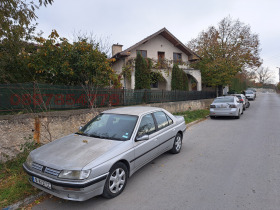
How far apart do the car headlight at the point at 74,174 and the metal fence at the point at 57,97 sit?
143 inches

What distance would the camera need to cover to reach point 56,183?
2654 mm

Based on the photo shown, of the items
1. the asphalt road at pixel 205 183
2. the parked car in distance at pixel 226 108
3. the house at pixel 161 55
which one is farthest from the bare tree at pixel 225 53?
the asphalt road at pixel 205 183

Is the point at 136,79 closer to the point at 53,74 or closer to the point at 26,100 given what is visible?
the point at 53,74

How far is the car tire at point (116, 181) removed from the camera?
9.67 feet

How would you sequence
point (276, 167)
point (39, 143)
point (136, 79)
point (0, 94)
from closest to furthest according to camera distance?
point (276, 167), point (0, 94), point (39, 143), point (136, 79)

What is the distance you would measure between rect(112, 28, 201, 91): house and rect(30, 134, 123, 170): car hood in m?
11.3

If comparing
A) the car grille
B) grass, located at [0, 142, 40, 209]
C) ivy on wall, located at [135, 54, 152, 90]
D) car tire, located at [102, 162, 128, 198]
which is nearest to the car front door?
car tire, located at [102, 162, 128, 198]

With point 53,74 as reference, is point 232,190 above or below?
below

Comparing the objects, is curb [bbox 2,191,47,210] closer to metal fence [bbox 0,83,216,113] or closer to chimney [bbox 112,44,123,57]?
metal fence [bbox 0,83,216,113]

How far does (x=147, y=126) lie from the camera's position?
13.4 ft

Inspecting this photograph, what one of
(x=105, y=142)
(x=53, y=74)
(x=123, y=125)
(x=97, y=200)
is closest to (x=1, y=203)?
(x=97, y=200)

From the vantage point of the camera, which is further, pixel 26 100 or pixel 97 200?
pixel 26 100

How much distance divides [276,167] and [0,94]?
7388mm

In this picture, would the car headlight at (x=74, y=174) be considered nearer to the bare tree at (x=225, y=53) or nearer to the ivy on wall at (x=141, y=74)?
the ivy on wall at (x=141, y=74)
